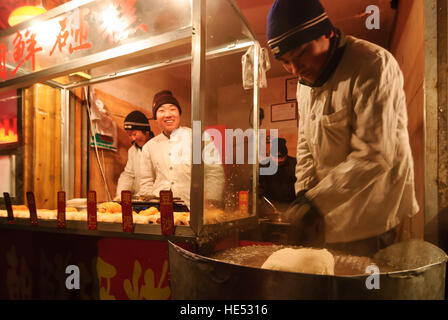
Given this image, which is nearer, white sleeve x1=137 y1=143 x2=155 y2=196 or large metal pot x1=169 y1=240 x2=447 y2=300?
large metal pot x1=169 y1=240 x2=447 y2=300

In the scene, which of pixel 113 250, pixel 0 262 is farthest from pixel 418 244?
pixel 0 262

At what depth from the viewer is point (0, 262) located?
8.13 feet

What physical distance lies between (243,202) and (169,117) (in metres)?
1.81

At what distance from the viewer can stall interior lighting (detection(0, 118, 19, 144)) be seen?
3.13 m

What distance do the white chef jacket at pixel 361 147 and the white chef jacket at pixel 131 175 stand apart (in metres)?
2.94

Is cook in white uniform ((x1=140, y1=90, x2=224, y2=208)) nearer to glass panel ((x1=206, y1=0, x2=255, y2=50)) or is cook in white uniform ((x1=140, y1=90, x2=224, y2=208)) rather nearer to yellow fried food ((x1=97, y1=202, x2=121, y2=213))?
yellow fried food ((x1=97, y1=202, x2=121, y2=213))

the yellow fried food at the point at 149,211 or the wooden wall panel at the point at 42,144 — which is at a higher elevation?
the wooden wall panel at the point at 42,144

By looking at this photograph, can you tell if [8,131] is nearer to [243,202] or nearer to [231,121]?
[231,121]

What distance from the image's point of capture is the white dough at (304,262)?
3.71ft

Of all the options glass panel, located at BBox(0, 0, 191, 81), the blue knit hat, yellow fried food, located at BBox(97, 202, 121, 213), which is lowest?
yellow fried food, located at BBox(97, 202, 121, 213)

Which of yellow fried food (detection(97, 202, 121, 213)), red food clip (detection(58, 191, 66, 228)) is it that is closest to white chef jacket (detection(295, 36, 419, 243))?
yellow fried food (detection(97, 202, 121, 213))

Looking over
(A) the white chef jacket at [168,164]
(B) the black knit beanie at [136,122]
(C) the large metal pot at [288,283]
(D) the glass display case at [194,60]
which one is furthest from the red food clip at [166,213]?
(B) the black knit beanie at [136,122]

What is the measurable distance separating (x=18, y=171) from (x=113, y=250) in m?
2.13

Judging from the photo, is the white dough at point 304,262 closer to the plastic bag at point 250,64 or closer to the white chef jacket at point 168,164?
the plastic bag at point 250,64
